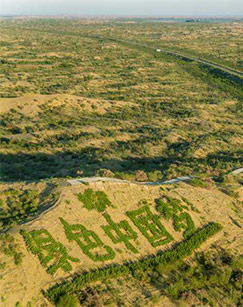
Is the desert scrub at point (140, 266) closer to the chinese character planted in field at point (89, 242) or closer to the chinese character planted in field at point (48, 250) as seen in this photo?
the chinese character planted in field at point (89, 242)

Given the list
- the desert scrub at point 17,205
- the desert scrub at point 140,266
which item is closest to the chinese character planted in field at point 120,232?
the desert scrub at point 140,266

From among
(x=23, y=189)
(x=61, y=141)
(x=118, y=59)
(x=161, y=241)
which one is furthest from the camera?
(x=118, y=59)

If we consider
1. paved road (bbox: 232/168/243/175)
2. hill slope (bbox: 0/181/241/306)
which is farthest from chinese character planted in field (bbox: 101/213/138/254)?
paved road (bbox: 232/168/243/175)

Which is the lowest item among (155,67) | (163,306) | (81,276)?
(163,306)

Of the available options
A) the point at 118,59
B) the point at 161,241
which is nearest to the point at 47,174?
the point at 161,241

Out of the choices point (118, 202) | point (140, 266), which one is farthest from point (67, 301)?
point (118, 202)

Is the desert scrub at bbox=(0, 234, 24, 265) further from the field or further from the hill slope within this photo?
the hill slope

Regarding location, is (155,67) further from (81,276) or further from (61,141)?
(81,276)
